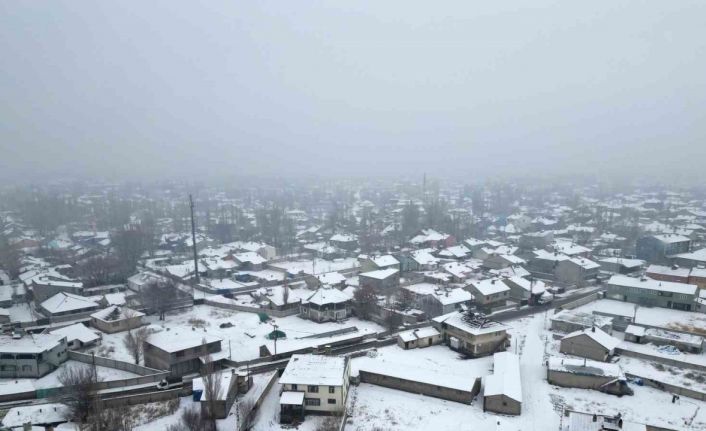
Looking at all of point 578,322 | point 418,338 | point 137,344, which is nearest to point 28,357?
point 137,344

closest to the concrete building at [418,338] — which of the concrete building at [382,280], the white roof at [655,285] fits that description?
the concrete building at [382,280]

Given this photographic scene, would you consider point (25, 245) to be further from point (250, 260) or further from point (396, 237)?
point (396, 237)

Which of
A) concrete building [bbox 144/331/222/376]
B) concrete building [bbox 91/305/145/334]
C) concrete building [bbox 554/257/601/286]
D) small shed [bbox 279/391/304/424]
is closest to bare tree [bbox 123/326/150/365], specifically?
concrete building [bbox 144/331/222/376]

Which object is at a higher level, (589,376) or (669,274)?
(669,274)

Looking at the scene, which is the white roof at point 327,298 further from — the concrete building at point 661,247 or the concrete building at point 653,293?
the concrete building at point 661,247

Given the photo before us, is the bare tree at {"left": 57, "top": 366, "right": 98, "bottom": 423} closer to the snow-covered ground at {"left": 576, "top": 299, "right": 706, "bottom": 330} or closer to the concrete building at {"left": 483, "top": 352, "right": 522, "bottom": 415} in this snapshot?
the concrete building at {"left": 483, "top": 352, "right": 522, "bottom": 415}

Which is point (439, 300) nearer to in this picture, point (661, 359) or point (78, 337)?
point (661, 359)
